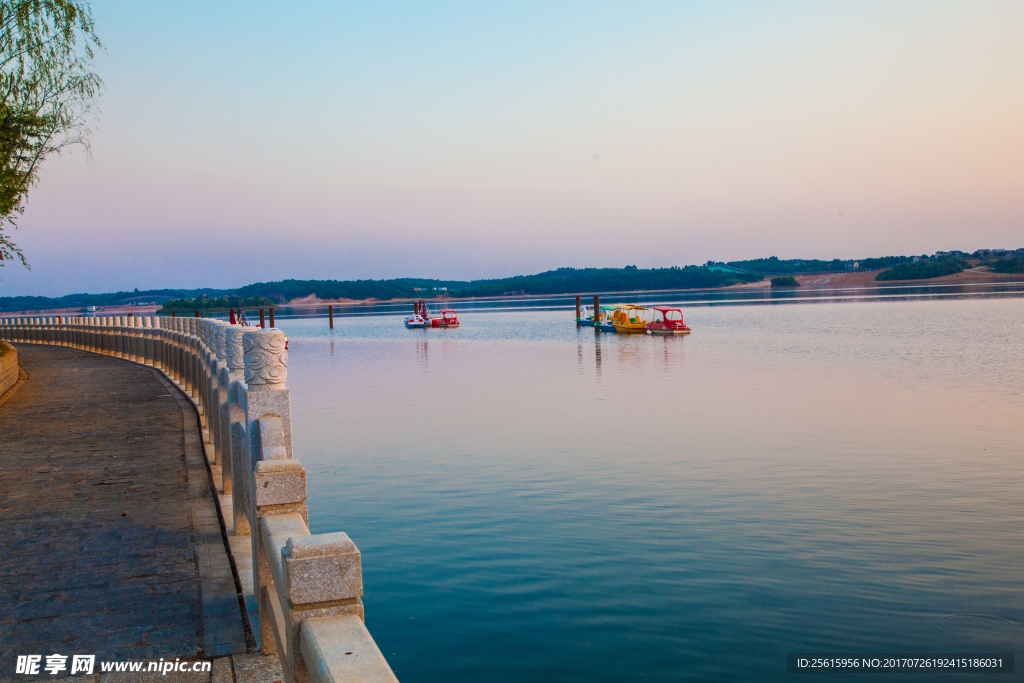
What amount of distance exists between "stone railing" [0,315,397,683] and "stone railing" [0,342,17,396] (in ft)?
35.3

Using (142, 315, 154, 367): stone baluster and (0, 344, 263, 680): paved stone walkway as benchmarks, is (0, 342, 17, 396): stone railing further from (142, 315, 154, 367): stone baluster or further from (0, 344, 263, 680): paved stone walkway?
(0, 344, 263, 680): paved stone walkway

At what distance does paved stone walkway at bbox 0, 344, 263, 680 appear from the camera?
5402 mm

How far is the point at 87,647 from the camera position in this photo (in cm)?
522

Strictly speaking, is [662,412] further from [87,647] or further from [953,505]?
[87,647]

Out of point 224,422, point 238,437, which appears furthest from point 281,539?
point 224,422

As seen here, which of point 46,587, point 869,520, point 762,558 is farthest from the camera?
point 869,520

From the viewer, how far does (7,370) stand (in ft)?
64.3

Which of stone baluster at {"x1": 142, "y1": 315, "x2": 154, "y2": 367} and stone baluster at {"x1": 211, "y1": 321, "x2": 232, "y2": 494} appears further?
stone baluster at {"x1": 142, "y1": 315, "x2": 154, "y2": 367}

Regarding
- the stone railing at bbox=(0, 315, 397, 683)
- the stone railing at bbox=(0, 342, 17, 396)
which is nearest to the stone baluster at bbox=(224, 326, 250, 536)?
the stone railing at bbox=(0, 315, 397, 683)

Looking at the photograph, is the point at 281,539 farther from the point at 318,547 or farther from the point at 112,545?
the point at 112,545

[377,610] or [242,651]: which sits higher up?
[242,651]

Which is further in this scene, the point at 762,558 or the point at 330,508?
the point at 330,508

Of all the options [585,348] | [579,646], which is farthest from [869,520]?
[585,348]

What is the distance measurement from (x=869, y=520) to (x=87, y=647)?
36.9ft
